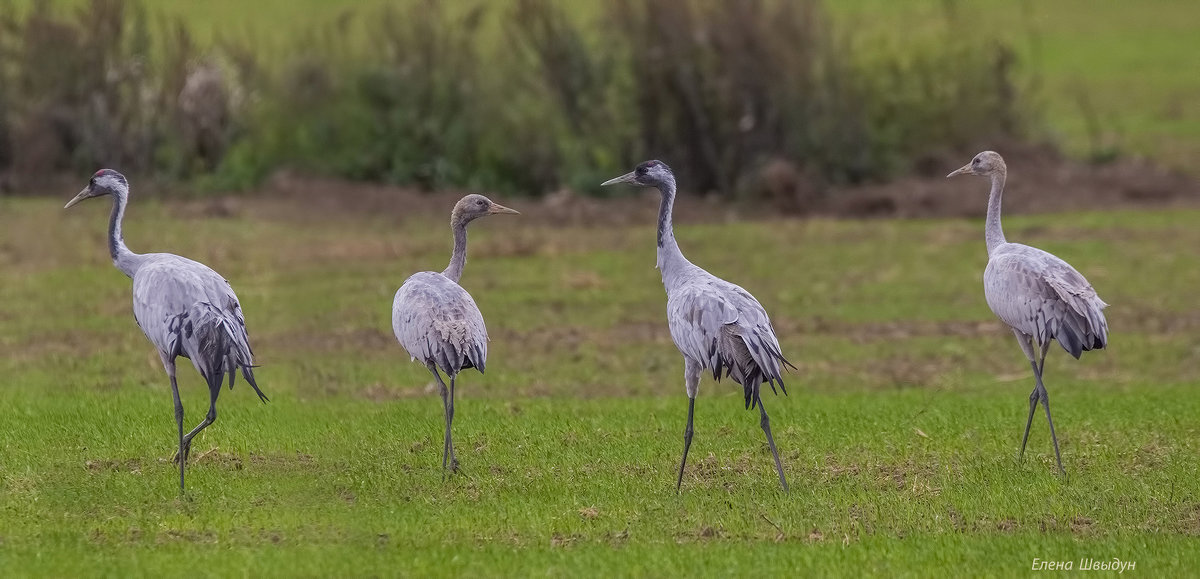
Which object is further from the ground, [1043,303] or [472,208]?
[472,208]

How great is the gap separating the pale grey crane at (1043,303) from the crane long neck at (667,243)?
2.12m

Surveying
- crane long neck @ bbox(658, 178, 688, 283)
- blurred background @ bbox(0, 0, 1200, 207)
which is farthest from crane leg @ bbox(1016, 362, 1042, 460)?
blurred background @ bbox(0, 0, 1200, 207)

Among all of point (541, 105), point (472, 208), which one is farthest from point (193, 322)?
point (541, 105)

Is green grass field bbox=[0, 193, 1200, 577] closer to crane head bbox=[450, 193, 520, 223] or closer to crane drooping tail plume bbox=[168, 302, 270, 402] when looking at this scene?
crane drooping tail plume bbox=[168, 302, 270, 402]

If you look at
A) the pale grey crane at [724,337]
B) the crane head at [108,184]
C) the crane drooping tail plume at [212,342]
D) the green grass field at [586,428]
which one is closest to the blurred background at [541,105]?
the green grass field at [586,428]

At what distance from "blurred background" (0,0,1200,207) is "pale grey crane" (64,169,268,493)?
635 inches

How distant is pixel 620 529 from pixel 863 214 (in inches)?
669

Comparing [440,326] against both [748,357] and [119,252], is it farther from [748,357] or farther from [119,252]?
[119,252]

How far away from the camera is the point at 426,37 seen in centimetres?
2747

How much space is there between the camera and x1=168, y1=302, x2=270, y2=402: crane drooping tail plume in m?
9.97

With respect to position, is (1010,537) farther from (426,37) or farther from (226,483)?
(426,37)

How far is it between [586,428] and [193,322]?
311 cm

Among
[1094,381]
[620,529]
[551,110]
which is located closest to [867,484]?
[620,529]

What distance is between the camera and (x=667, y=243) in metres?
11.0
